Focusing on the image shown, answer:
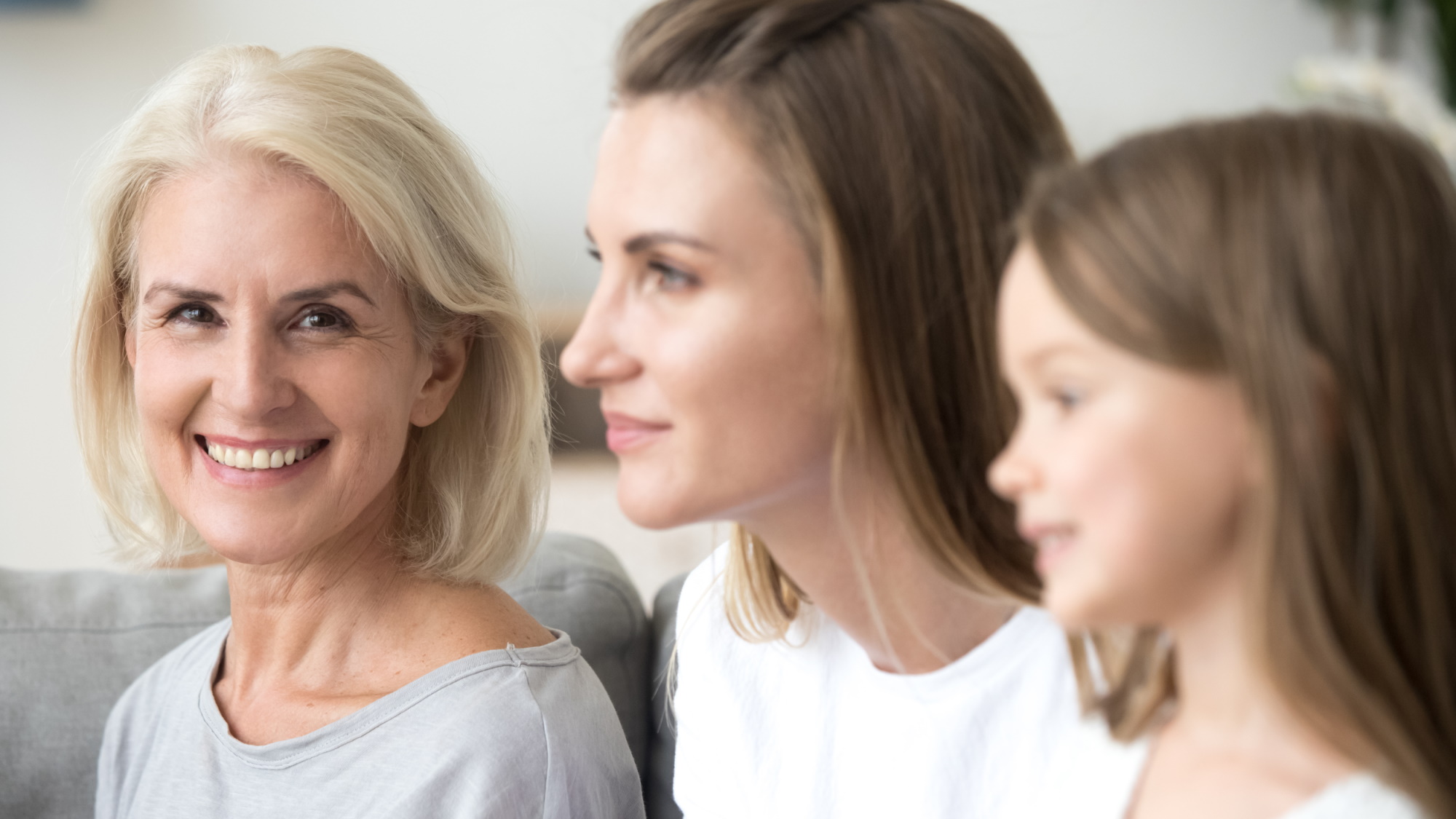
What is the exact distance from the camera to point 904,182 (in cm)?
91

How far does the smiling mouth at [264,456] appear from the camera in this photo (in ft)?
4.34

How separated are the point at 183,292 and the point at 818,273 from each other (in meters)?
0.72

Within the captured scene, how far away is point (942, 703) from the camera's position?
105cm

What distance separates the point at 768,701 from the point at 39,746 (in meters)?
1.08

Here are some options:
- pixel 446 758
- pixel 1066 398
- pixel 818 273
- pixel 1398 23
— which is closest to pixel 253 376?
pixel 446 758

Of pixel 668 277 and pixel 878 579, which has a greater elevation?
pixel 668 277

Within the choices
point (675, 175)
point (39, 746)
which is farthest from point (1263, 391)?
point (39, 746)

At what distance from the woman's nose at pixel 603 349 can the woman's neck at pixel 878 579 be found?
0.17 m

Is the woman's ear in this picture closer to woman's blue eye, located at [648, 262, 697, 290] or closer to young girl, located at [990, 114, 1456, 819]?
woman's blue eye, located at [648, 262, 697, 290]

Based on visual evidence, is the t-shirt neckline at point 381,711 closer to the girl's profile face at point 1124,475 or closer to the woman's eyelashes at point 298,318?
the woman's eyelashes at point 298,318

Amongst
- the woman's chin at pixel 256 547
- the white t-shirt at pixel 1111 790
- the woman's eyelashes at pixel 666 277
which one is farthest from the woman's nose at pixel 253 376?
the white t-shirt at pixel 1111 790

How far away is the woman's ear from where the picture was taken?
55.5 inches

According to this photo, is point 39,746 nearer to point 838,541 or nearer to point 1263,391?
point 838,541

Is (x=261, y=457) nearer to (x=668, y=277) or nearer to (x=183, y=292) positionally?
(x=183, y=292)
